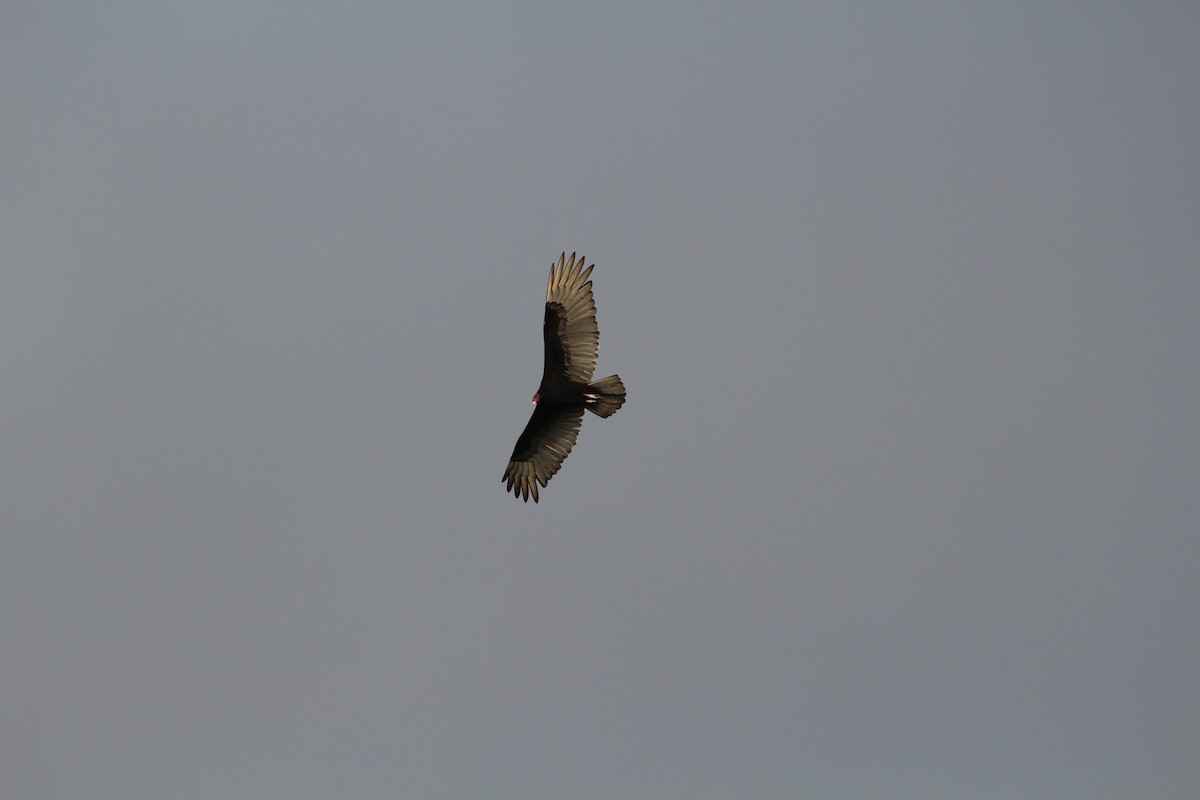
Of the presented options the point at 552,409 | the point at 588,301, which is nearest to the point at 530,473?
the point at 552,409

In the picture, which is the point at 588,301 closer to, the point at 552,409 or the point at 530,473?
the point at 552,409

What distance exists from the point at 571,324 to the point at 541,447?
4443mm

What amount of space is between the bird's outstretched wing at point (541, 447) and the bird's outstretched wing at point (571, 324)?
1.51 m

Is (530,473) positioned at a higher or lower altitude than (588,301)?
lower

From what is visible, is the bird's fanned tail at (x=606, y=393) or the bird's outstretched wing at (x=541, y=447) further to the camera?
the bird's outstretched wing at (x=541, y=447)

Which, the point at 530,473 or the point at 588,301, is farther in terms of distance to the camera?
the point at 530,473

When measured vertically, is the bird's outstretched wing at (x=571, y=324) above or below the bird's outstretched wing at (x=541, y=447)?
above

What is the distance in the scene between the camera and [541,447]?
3981 centimetres

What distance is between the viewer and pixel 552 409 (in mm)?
38656

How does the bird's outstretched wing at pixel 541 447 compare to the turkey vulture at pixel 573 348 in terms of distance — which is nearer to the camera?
the turkey vulture at pixel 573 348

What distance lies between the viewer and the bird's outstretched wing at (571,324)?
122 ft

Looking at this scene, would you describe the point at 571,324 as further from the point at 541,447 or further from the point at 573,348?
the point at 541,447

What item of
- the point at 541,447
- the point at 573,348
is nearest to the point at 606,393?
the point at 573,348

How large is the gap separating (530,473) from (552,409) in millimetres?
2610
